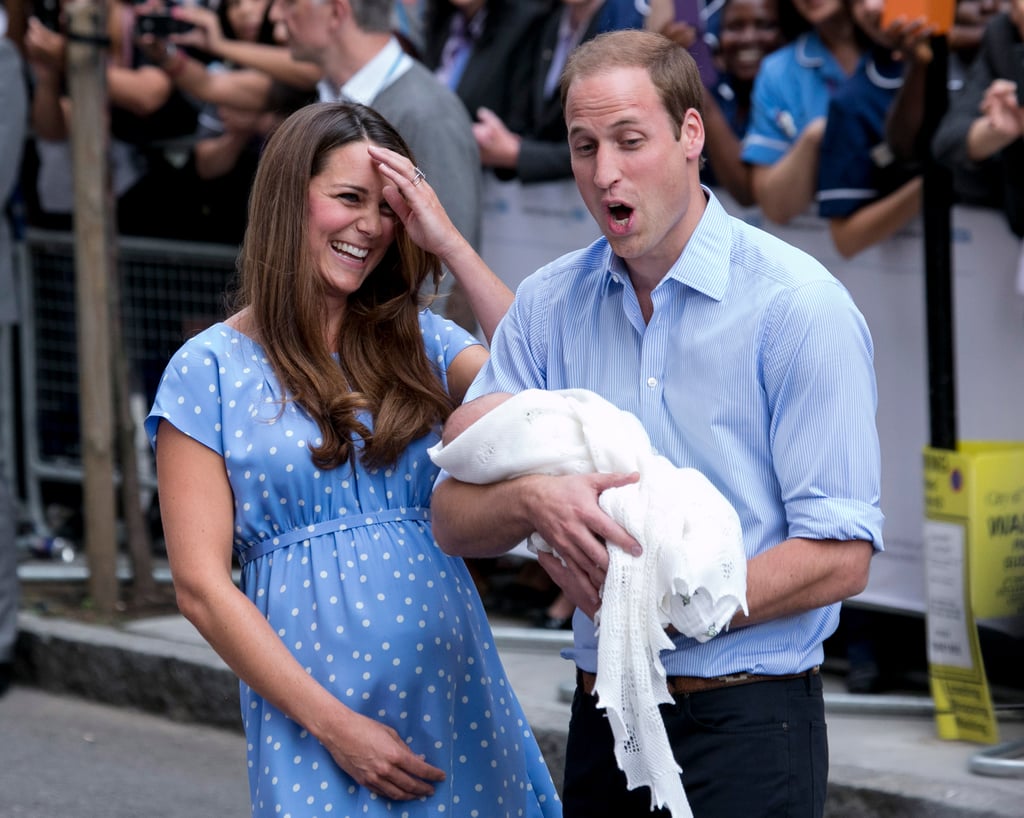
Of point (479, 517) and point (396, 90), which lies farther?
point (396, 90)

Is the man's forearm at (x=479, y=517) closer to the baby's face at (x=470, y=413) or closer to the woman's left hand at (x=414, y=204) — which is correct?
the baby's face at (x=470, y=413)

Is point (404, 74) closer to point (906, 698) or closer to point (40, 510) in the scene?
point (906, 698)

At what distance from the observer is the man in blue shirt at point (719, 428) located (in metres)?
2.28

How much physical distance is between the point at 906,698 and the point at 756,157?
179 centimetres

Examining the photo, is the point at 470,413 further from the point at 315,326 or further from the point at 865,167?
the point at 865,167

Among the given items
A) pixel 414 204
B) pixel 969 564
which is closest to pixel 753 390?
pixel 414 204

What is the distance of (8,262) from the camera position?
7.00 m

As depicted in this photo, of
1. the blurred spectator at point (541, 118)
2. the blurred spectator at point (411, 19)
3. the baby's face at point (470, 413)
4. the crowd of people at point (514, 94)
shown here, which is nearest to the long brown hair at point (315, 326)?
the baby's face at point (470, 413)

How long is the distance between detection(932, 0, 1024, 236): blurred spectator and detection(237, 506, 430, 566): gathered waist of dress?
238 centimetres

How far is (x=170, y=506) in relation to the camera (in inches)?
109

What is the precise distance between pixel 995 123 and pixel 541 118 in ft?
6.31

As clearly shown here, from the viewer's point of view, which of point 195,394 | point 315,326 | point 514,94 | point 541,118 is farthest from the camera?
point 514,94

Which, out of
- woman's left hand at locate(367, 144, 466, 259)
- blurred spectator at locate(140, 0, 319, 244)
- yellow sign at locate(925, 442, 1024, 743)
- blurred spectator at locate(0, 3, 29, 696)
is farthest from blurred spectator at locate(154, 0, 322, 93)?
woman's left hand at locate(367, 144, 466, 259)

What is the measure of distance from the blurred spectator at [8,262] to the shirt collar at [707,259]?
443cm
